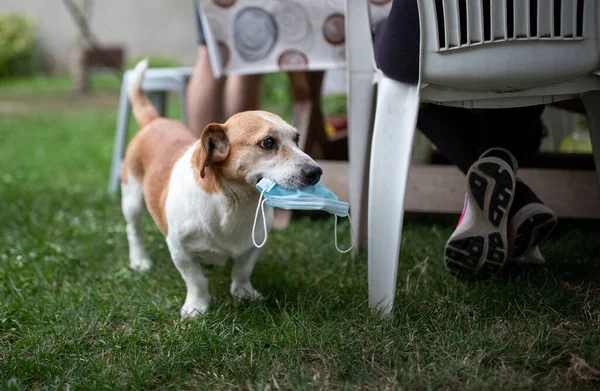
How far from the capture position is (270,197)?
2.05 meters

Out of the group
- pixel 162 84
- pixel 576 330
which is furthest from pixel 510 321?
pixel 162 84

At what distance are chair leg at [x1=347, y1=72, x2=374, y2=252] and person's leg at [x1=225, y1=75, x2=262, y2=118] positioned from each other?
1.02m

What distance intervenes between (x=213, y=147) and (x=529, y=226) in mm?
1141

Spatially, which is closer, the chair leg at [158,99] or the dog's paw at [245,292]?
the dog's paw at [245,292]

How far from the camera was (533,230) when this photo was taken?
2.35 meters

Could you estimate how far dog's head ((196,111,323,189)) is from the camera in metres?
2.12

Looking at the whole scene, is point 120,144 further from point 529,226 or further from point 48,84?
point 48,84

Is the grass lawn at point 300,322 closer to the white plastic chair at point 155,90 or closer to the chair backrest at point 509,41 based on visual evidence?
the chair backrest at point 509,41

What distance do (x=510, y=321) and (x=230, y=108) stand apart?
218 centimetres

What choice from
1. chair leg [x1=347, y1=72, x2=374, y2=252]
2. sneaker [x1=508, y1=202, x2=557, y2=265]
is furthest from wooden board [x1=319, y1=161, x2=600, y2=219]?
sneaker [x1=508, y1=202, x2=557, y2=265]

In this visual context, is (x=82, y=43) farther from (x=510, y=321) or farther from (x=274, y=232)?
(x=510, y=321)

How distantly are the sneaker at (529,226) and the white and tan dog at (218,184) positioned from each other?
0.78 meters

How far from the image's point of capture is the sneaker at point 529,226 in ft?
7.63

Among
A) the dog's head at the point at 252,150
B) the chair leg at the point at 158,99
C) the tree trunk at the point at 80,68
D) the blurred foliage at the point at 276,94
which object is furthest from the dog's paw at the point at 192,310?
the tree trunk at the point at 80,68
